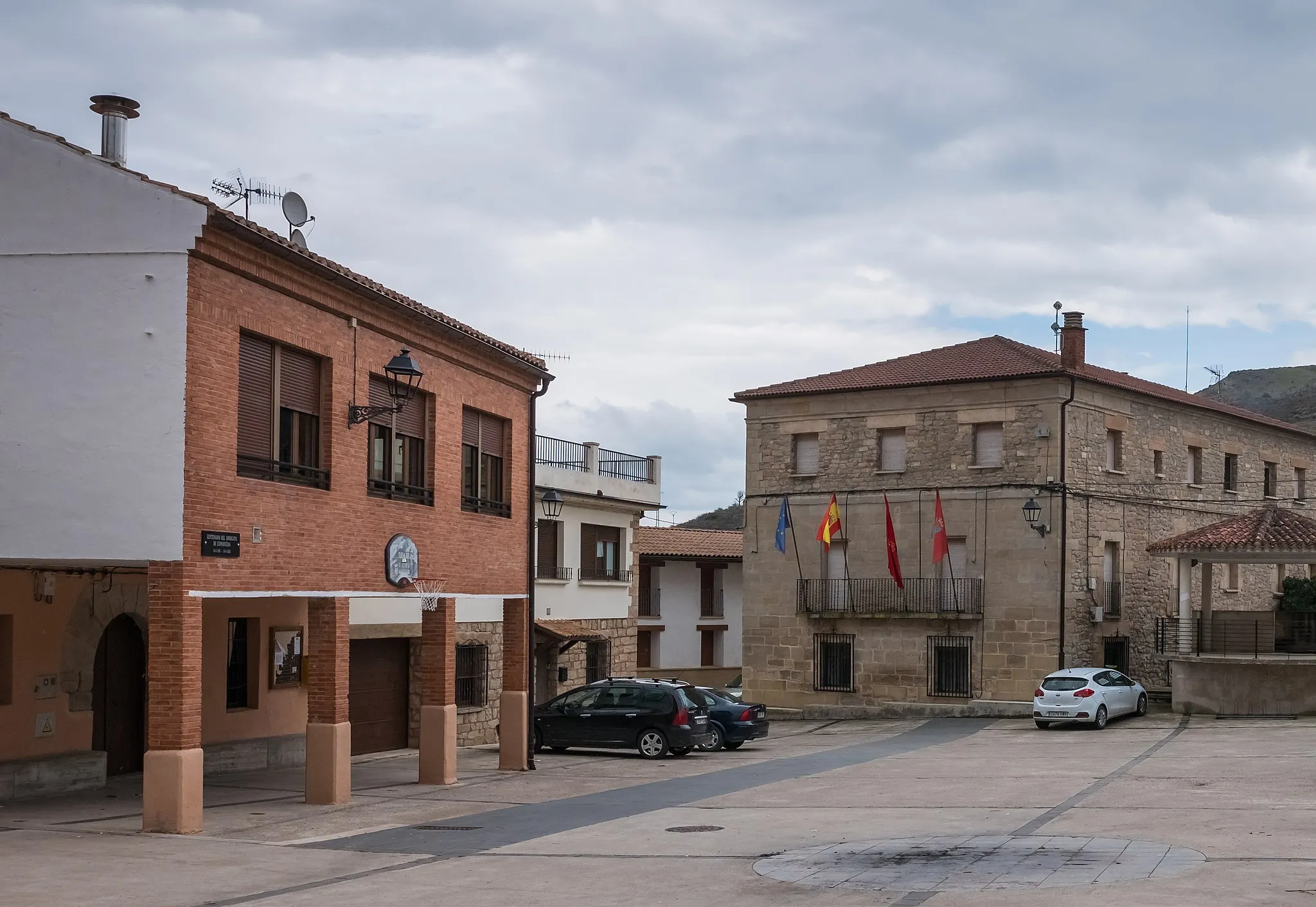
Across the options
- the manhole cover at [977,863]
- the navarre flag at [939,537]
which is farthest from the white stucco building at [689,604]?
the manhole cover at [977,863]

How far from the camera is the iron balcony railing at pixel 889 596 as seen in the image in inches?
1501

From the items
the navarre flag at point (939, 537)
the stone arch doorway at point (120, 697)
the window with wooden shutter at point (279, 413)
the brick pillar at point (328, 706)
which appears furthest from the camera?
the navarre flag at point (939, 537)

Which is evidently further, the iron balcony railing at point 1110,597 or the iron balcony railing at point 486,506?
the iron balcony railing at point 1110,597

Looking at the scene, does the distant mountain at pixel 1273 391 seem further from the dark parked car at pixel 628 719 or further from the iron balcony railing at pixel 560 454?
the dark parked car at pixel 628 719

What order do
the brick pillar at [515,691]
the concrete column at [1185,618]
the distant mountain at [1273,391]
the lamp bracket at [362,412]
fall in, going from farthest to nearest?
the distant mountain at [1273,391] < the concrete column at [1185,618] < the brick pillar at [515,691] < the lamp bracket at [362,412]

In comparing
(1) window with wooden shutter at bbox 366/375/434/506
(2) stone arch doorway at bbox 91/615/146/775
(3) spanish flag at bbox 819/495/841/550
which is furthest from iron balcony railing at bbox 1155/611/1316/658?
(2) stone arch doorway at bbox 91/615/146/775

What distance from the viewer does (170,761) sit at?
15.3 metres

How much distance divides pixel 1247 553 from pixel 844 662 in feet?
35.8

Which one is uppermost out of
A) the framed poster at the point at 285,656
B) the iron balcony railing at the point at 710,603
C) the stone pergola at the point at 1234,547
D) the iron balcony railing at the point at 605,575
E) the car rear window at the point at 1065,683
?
the stone pergola at the point at 1234,547

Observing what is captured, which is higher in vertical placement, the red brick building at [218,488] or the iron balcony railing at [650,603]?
the red brick building at [218,488]

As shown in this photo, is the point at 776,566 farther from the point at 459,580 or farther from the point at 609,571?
the point at 459,580

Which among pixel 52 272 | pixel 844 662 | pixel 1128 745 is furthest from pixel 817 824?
pixel 844 662

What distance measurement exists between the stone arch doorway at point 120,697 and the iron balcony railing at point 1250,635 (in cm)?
2425

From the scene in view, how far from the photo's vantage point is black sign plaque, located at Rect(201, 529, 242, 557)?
51.3 feet
